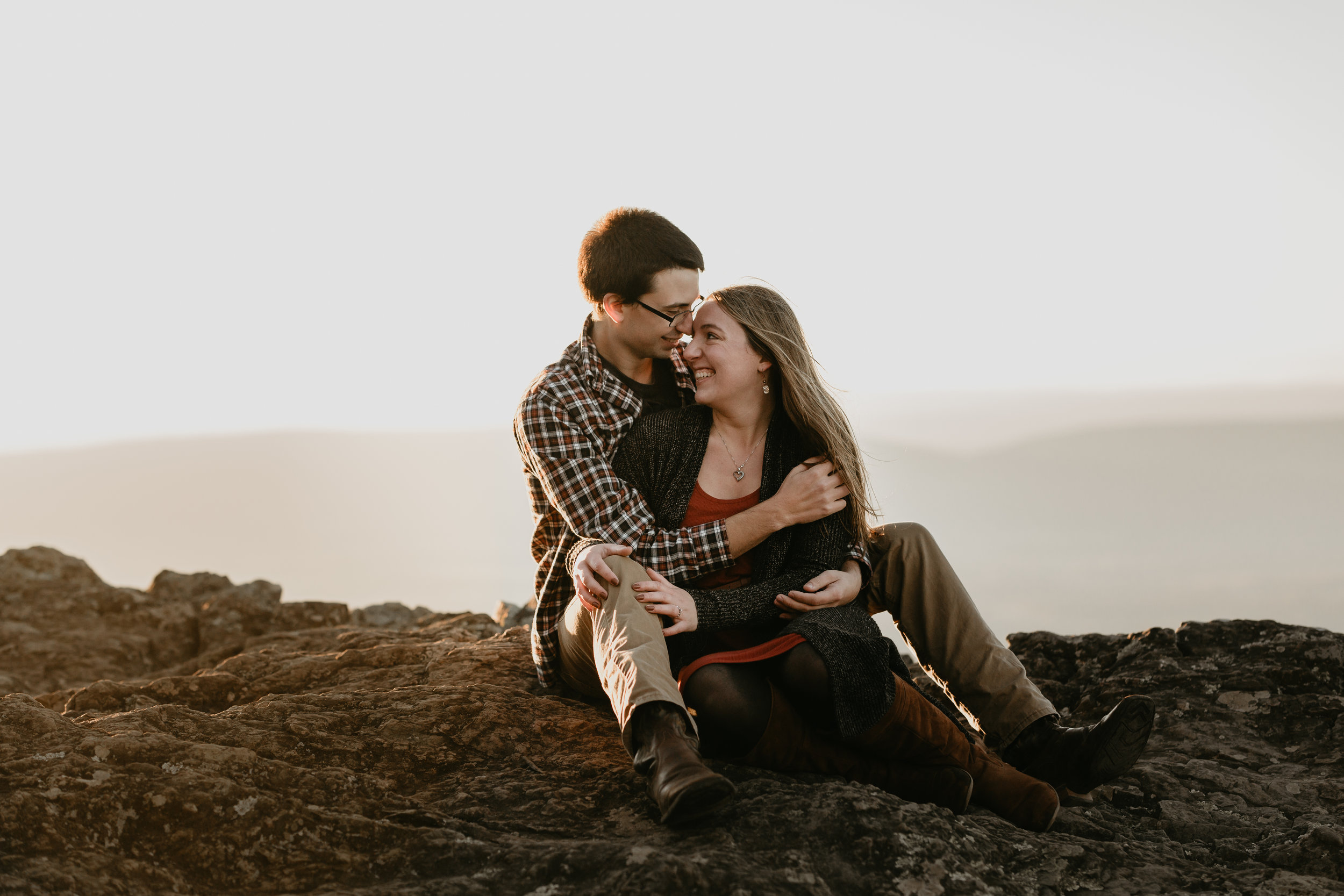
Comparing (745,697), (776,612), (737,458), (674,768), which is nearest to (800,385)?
(737,458)

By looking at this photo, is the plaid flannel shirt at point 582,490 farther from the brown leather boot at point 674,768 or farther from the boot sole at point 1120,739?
the boot sole at point 1120,739

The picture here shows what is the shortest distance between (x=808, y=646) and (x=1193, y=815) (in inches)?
63.5

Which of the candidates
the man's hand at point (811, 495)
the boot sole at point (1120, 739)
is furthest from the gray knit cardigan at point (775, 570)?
the boot sole at point (1120, 739)

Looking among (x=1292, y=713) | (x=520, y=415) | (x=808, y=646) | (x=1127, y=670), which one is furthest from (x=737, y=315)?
(x=1292, y=713)

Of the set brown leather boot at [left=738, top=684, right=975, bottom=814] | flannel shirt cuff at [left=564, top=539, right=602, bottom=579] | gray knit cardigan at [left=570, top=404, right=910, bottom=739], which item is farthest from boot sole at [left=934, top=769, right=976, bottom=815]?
flannel shirt cuff at [left=564, top=539, right=602, bottom=579]

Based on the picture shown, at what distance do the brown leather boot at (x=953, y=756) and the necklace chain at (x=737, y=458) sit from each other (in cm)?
99

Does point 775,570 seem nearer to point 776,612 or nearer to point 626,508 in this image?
point 776,612

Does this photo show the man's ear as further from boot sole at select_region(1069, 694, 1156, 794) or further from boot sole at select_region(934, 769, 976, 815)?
boot sole at select_region(1069, 694, 1156, 794)

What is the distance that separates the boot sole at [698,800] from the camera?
2.66 meters

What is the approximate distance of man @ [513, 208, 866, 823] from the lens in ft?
9.74

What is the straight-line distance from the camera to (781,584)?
141 inches

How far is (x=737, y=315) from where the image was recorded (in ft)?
12.5

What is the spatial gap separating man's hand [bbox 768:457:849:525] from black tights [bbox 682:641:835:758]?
523 mm

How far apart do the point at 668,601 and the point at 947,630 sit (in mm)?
Answer: 1156
